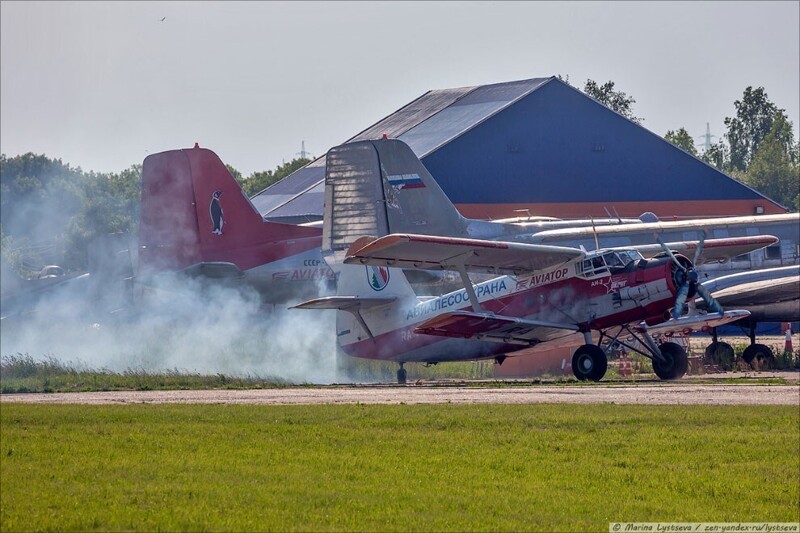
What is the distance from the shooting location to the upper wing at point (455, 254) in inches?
985

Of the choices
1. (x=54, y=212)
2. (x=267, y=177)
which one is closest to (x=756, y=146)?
(x=267, y=177)

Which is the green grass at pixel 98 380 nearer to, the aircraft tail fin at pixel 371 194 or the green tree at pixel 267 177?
the aircraft tail fin at pixel 371 194

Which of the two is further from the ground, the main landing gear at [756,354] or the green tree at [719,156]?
the green tree at [719,156]

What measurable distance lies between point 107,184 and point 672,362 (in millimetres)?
83923

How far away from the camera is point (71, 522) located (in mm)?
10922

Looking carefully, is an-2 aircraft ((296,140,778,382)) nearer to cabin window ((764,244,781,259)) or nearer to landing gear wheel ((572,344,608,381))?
landing gear wheel ((572,344,608,381))

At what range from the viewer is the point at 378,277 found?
31.0 meters

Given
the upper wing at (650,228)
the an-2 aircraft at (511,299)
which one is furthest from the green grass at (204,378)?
the upper wing at (650,228)

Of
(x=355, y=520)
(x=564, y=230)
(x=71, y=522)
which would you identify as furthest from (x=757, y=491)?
(x=564, y=230)

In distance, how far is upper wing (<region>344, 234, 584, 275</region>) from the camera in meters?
25.0

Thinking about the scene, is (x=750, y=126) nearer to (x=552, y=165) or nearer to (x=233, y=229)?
(x=552, y=165)

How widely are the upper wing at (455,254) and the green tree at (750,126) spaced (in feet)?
335

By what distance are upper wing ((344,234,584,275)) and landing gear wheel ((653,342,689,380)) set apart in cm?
294

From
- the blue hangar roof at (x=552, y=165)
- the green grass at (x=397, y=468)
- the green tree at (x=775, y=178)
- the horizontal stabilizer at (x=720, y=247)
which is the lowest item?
the green grass at (x=397, y=468)
